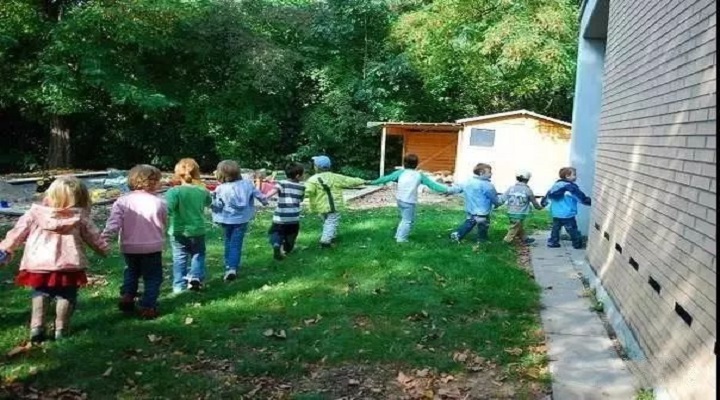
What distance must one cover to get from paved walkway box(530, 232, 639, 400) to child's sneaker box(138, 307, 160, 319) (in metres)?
3.48

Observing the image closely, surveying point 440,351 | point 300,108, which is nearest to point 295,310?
point 440,351

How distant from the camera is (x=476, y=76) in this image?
2756 centimetres

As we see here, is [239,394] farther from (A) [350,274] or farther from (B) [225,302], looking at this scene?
(A) [350,274]

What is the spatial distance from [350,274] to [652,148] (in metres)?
3.88

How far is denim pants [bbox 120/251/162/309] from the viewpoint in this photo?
5957mm

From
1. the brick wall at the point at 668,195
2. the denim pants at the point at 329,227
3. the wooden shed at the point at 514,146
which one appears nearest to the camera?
the brick wall at the point at 668,195

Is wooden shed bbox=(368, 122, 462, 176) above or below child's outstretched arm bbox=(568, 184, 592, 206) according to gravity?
above

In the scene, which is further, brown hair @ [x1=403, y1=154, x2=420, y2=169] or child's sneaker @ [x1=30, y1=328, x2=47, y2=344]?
brown hair @ [x1=403, y1=154, x2=420, y2=169]

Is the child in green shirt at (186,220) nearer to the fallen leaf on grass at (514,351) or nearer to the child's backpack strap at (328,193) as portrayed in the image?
the child's backpack strap at (328,193)

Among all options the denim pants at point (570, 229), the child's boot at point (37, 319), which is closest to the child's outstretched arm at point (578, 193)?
the denim pants at point (570, 229)

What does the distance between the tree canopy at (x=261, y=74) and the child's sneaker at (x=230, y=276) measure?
1839 centimetres

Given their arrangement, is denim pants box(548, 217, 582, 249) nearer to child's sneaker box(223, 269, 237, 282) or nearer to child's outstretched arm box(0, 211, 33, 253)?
child's sneaker box(223, 269, 237, 282)

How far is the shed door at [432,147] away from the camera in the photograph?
27.6 meters

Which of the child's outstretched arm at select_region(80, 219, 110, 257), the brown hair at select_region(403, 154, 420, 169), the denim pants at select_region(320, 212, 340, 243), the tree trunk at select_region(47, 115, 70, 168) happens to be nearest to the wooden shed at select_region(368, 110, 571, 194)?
the brown hair at select_region(403, 154, 420, 169)
